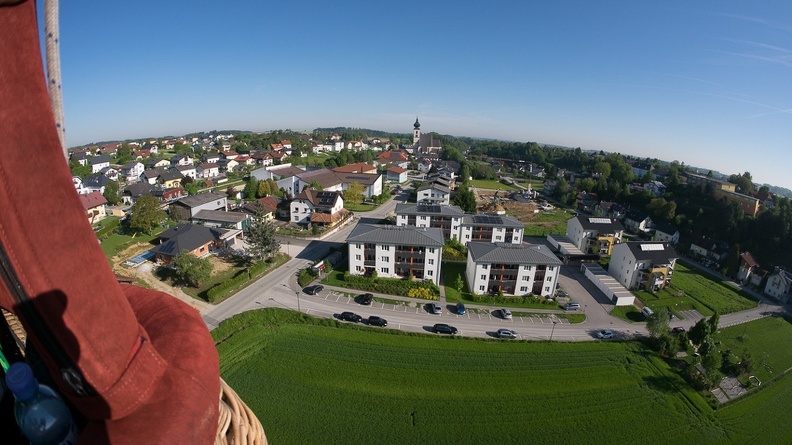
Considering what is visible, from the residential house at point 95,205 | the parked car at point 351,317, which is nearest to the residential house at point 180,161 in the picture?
the residential house at point 95,205

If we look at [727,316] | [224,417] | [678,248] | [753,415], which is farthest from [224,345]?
[678,248]

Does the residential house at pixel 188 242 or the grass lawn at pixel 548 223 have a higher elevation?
the residential house at pixel 188 242

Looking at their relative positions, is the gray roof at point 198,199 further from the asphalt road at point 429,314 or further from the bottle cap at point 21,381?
the bottle cap at point 21,381

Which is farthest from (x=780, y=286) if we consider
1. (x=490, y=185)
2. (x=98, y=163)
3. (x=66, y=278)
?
(x=98, y=163)

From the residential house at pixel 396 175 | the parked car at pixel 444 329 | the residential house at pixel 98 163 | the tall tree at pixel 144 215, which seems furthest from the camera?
the residential house at pixel 396 175

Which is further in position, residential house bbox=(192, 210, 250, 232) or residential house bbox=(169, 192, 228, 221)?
residential house bbox=(169, 192, 228, 221)

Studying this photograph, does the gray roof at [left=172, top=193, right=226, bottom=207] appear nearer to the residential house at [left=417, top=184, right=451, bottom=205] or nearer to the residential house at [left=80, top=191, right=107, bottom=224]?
the residential house at [left=80, top=191, right=107, bottom=224]

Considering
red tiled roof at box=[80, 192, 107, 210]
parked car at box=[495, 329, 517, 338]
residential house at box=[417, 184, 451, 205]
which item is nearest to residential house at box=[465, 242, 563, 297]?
parked car at box=[495, 329, 517, 338]
